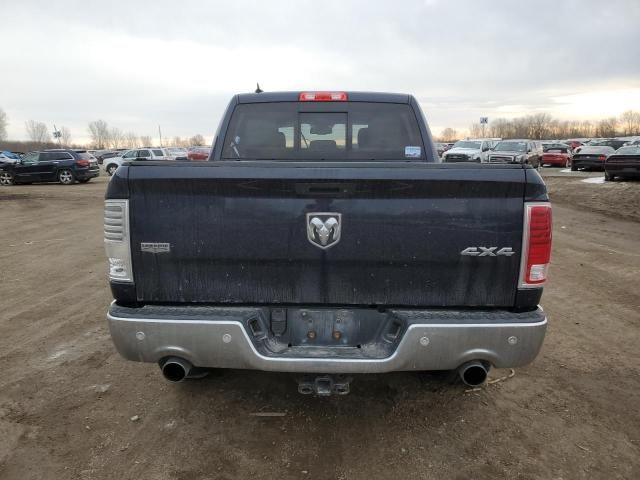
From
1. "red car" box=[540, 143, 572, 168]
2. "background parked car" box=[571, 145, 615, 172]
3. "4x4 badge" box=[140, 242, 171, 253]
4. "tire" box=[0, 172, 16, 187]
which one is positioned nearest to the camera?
"4x4 badge" box=[140, 242, 171, 253]

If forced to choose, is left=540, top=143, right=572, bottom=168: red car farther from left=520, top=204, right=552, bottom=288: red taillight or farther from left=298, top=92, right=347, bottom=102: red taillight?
left=520, top=204, right=552, bottom=288: red taillight

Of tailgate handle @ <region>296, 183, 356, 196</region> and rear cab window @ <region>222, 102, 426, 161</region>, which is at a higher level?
rear cab window @ <region>222, 102, 426, 161</region>

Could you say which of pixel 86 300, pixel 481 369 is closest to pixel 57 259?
pixel 86 300

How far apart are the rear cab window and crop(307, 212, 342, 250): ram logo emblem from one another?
158 cm

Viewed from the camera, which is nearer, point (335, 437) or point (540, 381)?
point (335, 437)

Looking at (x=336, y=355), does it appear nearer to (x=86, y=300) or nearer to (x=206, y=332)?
(x=206, y=332)

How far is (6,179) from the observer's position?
78.1 ft

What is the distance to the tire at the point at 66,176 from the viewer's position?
76.6 ft

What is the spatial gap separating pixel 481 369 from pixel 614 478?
3.16ft

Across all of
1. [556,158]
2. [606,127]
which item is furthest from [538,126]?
[556,158]

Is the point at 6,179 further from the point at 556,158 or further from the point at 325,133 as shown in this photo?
the point at 556,158

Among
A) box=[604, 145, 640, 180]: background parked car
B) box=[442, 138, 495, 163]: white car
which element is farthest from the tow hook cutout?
box=[442, 138, 495, 163]: white car

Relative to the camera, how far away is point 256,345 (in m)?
2.46

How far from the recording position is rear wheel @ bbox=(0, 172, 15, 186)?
23625 mm
